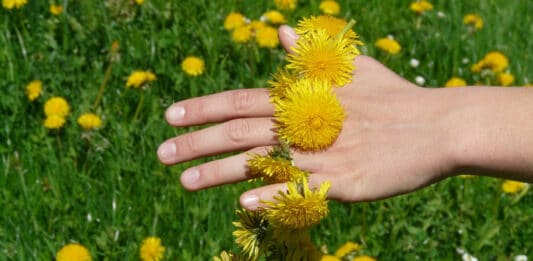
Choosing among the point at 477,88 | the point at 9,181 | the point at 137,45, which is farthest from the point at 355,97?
the point at 137,45

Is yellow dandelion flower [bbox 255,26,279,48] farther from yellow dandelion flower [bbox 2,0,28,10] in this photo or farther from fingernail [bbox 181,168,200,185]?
fingernail [bbox 181,168,200,185]

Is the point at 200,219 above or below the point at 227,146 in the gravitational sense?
below

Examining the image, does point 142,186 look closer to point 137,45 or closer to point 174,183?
point 174,183

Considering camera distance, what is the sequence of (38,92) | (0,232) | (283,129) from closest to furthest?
1. (283,129)
2. (0,232)
3. (38,92)

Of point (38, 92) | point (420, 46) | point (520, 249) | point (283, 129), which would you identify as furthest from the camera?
point (420, 46)

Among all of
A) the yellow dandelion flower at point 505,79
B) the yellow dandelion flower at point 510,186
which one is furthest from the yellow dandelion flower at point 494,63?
the yellow dandelion flower at point 510,186

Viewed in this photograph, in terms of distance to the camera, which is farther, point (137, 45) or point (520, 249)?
point (137, 45)

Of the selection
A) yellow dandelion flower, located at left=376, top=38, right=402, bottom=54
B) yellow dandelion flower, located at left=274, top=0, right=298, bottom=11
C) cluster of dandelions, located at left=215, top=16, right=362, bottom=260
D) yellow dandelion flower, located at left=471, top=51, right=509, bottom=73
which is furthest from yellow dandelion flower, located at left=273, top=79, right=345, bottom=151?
yellow dandelion flower, located at left=274, top=0, right=298, bottom=11
